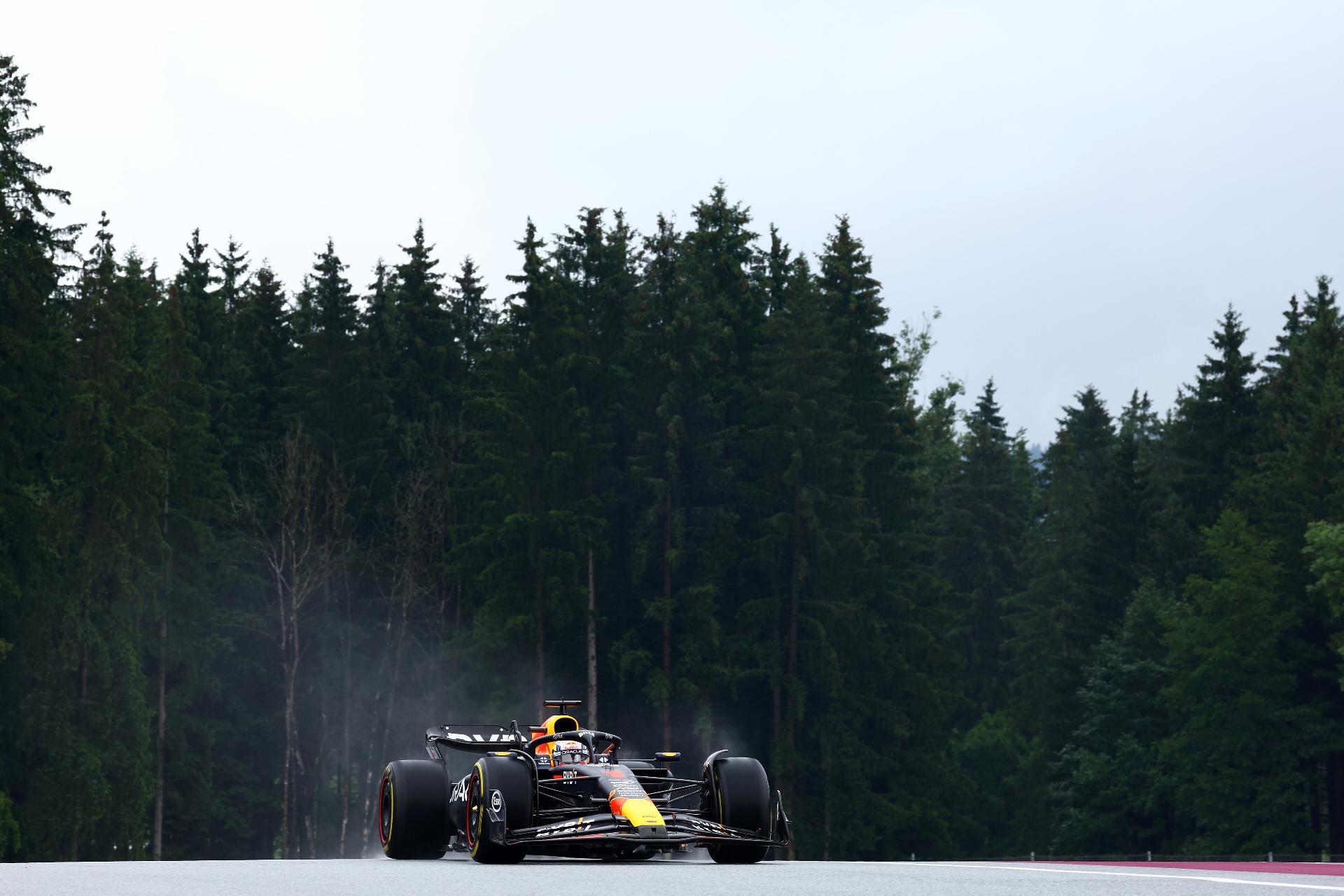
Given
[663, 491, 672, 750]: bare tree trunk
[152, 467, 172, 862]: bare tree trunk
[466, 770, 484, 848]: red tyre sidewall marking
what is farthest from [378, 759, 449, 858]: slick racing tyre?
[152, 467, 172, 862]: bare tree trunk

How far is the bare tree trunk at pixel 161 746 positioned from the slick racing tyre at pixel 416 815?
47878 mm

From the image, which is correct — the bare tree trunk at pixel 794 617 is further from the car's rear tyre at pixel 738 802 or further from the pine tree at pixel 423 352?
the car's rear tyre at pixel 738 802

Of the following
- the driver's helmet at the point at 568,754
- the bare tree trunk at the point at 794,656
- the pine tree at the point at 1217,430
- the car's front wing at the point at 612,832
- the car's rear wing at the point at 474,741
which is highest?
the pine tree at the point at 1217,430

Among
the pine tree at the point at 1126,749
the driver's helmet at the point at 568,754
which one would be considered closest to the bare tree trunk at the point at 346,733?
the pine tree at the point at 1126,749

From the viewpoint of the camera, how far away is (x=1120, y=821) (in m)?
70.8

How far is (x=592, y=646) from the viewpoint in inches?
2559

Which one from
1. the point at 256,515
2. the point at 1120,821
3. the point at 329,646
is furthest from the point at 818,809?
the point at 256,515

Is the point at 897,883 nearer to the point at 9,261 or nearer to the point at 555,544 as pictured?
the point at 9,261

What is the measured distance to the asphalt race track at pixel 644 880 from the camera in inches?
463

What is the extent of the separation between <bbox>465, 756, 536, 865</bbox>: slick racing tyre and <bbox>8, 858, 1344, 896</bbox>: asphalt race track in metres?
0.30

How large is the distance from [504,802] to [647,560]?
50997 millimetres

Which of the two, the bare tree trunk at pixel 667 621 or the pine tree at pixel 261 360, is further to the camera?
the pine tree at pixel 261 360

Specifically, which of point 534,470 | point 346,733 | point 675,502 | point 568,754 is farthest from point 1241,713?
point 568,754

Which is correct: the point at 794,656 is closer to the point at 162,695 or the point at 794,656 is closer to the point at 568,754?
the point at 162,695
